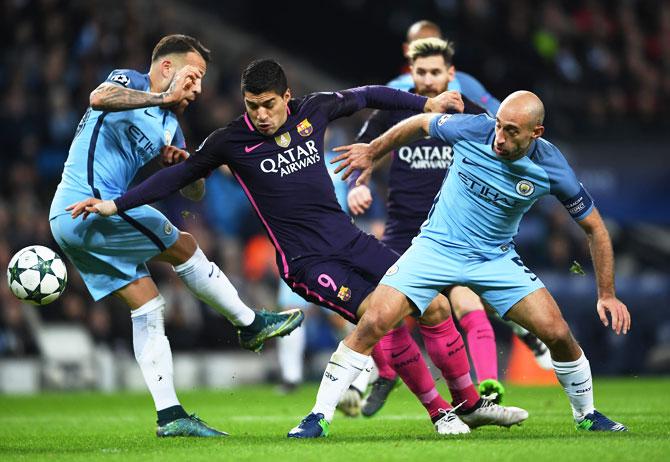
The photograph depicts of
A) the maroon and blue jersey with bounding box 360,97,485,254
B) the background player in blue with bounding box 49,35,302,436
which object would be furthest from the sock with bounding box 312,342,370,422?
the maroon and blue jersey with bounding box 360,97,485,254

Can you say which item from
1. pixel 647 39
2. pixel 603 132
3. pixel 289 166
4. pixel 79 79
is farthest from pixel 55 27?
pixel 289 166

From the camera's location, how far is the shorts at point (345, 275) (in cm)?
686

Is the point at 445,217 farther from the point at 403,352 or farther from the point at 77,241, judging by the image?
the point at 77,241

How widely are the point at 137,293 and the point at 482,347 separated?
7.80 feet

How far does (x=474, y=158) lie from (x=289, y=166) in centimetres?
108

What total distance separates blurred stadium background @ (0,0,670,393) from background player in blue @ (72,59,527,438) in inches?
179

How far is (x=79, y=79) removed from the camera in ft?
52.0

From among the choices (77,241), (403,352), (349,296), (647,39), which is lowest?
(403,352)

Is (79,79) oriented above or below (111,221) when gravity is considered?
above

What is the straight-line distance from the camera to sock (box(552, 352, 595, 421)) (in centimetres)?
683

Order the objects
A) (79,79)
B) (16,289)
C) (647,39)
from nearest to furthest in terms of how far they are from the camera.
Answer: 1. (16,289)
2. (79,79)
3. (647,39)

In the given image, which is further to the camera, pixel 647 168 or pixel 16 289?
pixel 647 168

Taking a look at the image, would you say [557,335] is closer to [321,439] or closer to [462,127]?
[462,127]

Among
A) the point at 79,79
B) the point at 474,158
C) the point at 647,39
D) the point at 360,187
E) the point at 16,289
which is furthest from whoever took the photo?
the point at 647,39
